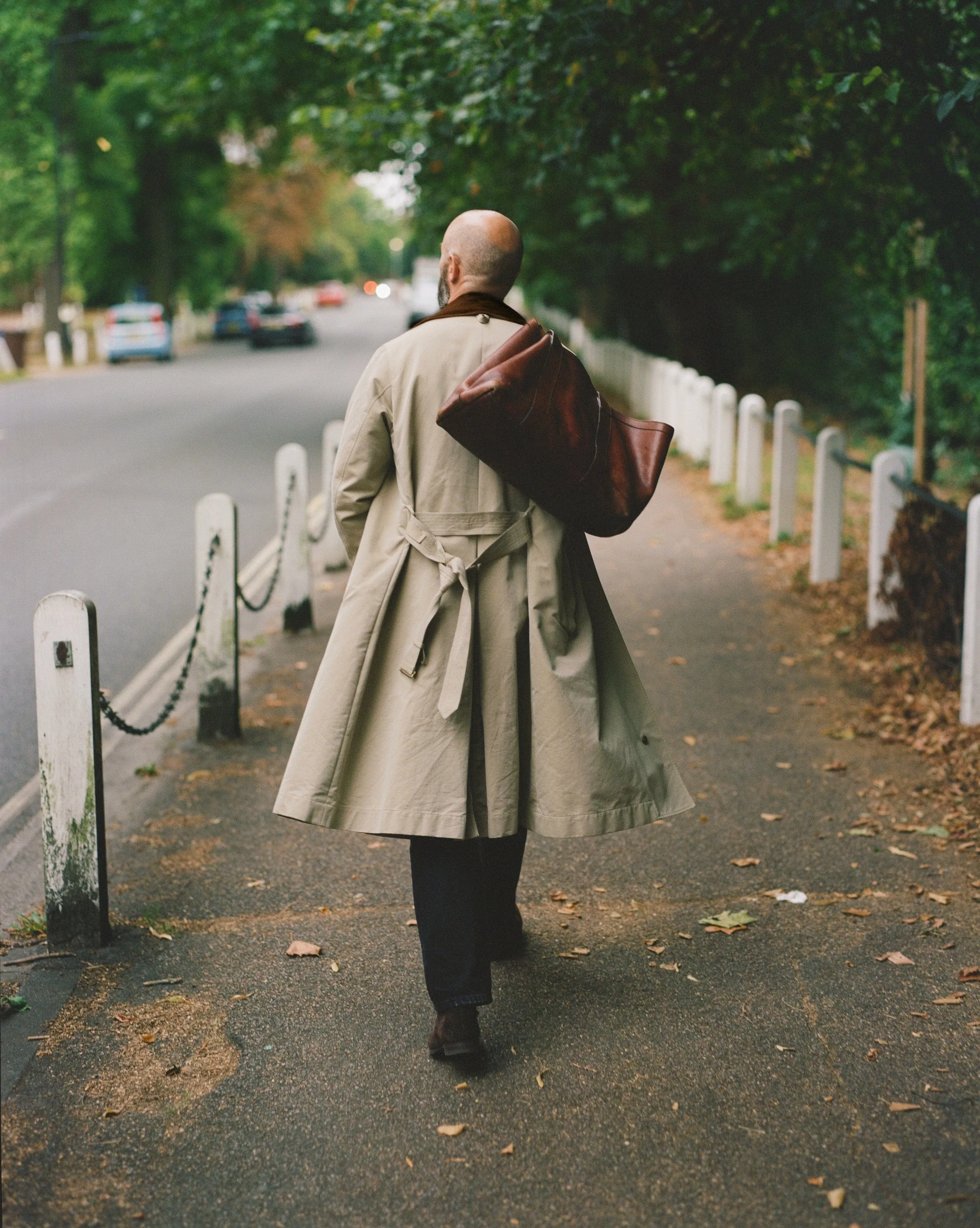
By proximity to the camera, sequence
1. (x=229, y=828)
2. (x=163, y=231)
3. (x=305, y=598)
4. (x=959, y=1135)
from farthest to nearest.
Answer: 1. (x=163, y=231)
2. (x=305, y=598)
3. (x=229, y=828)
4. (x=959, y=1135)

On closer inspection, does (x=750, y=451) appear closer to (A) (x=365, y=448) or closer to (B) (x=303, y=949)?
(B) (x=303, y=949)

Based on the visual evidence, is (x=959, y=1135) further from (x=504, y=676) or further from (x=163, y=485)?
(x=163, y=485)

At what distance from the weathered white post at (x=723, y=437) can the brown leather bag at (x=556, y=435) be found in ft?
34.9

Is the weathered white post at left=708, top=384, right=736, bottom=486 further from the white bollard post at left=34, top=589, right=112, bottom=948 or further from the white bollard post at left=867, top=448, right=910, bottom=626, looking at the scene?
the white bollard post at left=34, top=589, right=112, bottom=948

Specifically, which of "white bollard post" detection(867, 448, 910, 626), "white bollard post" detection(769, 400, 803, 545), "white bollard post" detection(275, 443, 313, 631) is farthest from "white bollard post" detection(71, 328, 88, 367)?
"white bollard post" detection(867, 448, 910, 626)

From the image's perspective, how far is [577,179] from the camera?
15195 millimetres

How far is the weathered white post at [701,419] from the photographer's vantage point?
15484 millimetres

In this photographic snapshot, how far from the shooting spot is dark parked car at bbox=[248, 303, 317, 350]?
44.3 meters

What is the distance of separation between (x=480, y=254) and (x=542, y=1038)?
2.04m

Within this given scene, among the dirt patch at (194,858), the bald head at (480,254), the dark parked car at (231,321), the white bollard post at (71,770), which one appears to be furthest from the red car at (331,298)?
the bald head at (480,254)

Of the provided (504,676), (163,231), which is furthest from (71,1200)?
(163,231)

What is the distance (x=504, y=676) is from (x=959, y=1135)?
1502 millimetres

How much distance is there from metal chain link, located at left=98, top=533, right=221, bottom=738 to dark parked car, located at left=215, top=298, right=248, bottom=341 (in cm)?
4558

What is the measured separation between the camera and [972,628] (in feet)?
19.1
